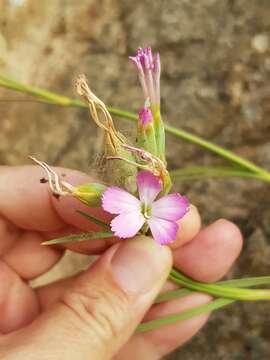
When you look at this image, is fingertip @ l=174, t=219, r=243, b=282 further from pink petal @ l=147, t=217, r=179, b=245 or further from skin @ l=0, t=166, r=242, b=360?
pink petal @ l=147, t=217, r=179, b=245

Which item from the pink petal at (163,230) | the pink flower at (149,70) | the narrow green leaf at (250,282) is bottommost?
the narrow green leaf at (250,282)

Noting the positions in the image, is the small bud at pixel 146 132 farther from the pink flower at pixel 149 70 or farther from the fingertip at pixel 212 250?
the fingertip at pixel 212 250

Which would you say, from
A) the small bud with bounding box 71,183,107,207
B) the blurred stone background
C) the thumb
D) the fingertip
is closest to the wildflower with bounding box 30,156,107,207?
the small bud with bounding box 71,183,107,207

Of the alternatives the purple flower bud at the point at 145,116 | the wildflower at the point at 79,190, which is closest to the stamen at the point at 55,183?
the wildflower at the point at 79,190

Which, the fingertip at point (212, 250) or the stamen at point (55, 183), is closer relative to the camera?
the stamen at point (55, 183)

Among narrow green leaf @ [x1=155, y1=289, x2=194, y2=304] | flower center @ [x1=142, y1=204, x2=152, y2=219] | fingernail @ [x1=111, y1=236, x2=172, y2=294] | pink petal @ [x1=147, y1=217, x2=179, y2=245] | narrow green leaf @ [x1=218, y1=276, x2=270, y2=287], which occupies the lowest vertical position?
narrow green leaf @ [x1=155, y1=289, x2=194, y2=304]
